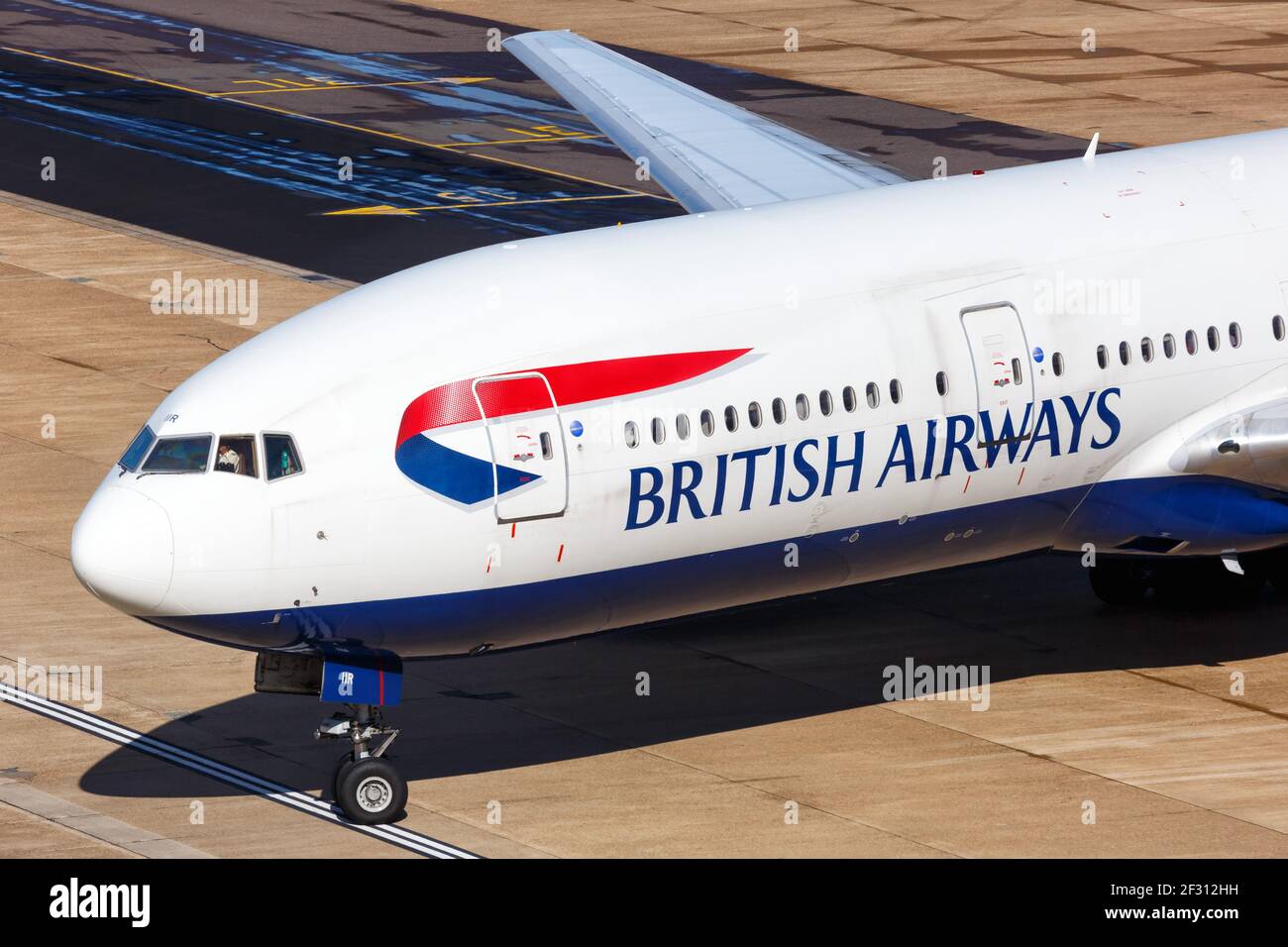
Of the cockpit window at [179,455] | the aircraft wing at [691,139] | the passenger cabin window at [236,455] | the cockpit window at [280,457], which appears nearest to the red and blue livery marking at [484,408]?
the cockpit window at [280,457]

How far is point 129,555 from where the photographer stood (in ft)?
68.4

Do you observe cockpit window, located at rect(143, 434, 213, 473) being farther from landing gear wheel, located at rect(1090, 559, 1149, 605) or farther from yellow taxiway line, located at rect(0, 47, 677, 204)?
yellow taxiway line, located at rect(0, 47, 677, 204)

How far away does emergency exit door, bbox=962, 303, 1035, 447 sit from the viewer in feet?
79.7

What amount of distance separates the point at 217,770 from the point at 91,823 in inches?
72.9

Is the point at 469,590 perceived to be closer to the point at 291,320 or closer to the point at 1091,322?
the point at 291,320

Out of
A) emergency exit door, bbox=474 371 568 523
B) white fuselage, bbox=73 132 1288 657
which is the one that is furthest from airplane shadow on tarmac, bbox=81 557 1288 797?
emergency exit door, bbox=474 371 568 523

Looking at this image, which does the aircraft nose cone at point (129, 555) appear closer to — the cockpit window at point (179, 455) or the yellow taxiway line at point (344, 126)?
the cockpit window at point (179, 455)

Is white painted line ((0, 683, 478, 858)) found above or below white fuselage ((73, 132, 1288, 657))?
below

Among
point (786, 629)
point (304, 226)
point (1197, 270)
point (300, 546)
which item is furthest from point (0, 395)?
point (1197, 270)

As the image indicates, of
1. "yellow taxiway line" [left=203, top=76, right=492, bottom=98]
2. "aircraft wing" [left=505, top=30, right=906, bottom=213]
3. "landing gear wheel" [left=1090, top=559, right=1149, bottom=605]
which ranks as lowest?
"landing gear wheel" [left=1090, top=559, right=1149, bottom=605]

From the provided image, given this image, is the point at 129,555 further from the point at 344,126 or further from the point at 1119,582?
the point at 344,126

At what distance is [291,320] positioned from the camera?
22.9 metres

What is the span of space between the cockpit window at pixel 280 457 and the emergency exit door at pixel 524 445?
5.92ft
